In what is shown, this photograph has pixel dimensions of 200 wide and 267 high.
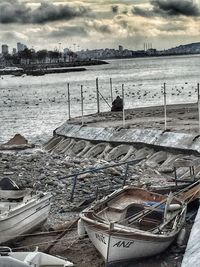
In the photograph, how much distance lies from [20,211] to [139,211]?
2985 millimetres

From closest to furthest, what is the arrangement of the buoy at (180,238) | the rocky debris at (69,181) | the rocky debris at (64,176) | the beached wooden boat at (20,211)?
the buoy at (180,238) < the beached wooden boat at (20,211) < the rocky debris at (69,181) < the rocky debris at (64,176)

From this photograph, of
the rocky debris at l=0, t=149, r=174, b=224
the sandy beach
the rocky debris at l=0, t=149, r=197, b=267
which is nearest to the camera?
the sandy beach

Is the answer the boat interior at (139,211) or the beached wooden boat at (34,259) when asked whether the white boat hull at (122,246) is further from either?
the beached wooden boat at (34,259)

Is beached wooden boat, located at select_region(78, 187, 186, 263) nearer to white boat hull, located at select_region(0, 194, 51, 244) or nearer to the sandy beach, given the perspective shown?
the sandy beach

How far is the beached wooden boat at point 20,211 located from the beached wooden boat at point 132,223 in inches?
61.8

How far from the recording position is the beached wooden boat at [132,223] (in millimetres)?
14133

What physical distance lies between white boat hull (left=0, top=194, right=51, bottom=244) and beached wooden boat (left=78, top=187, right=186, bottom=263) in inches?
61.3

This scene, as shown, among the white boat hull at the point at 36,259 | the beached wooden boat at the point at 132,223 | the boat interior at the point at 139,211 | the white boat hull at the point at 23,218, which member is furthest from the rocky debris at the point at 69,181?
the white boat hull at the point at 36,259

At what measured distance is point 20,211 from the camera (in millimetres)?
16062

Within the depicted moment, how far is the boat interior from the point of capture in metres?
15.5

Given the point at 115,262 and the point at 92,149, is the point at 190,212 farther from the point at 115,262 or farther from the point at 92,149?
the point at 92,149

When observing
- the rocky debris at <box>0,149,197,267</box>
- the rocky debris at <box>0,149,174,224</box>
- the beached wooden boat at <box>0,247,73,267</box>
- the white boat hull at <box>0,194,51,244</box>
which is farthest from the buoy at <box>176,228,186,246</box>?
the white boat hull at <box>0,194,51,244</box>

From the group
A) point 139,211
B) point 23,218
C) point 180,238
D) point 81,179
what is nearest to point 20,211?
point 23,218

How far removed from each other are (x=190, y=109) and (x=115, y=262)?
1091 inches
